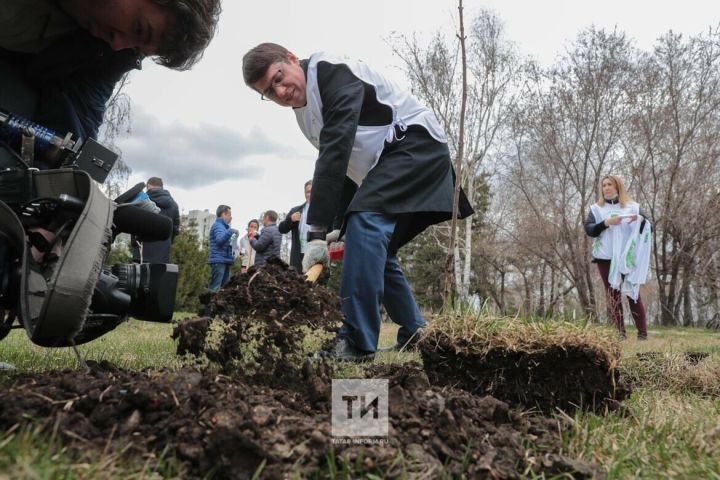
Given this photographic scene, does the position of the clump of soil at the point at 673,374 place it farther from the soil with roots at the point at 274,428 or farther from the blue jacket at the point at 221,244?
the blue jacket at the point at 221,244

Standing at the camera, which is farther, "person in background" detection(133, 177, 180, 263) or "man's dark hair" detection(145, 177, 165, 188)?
"man's dark hair" detection(145, 177, 165, 188)

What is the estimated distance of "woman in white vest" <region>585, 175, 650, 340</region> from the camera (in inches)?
243

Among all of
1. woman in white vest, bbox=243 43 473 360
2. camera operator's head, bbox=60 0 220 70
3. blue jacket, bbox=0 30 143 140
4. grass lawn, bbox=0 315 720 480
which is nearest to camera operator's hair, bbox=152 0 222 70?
camera operator's head, bbox=60 0 220 70

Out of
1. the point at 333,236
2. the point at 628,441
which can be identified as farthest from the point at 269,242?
the point at 628,441

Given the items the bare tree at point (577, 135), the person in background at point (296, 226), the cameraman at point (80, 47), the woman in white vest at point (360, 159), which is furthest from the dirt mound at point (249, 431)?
the bare tree at point (577, 135)

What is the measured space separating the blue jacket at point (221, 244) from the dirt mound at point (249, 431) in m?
8.09

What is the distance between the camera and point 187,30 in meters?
2.14

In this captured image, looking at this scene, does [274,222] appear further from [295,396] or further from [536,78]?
[536,78]

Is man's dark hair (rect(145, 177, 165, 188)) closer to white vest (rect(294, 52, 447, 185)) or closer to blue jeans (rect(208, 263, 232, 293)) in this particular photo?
blue jeans (rect(208, 263, 232, 293))

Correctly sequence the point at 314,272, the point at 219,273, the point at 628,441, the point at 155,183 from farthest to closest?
the point at 219,273, the point at 155,183, the point at 314,272, the point at 628,441

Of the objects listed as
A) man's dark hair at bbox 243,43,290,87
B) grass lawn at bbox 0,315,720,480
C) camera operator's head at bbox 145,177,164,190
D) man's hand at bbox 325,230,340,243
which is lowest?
grass lawn at bbox 0,315,720,480

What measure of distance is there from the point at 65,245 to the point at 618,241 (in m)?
6.13

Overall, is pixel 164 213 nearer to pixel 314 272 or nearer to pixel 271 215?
pixel 271 215

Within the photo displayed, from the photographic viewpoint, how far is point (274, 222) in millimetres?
9164
